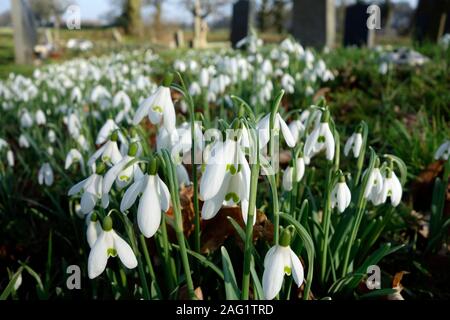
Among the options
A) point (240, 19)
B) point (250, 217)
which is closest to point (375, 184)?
point (250, 217)

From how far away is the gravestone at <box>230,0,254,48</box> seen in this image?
9562mm

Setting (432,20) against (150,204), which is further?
(432,20)

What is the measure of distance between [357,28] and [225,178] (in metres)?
8.62

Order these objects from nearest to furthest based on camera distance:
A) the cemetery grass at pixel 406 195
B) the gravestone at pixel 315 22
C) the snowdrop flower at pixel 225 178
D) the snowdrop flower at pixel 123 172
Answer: the snowdrop flower at pixel 225 178 < the snowdrop flower at pixel 123 172 < the cemetery grass at pixel 406 195 < the gravestone at pixel 315 22

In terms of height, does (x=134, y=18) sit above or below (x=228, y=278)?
above

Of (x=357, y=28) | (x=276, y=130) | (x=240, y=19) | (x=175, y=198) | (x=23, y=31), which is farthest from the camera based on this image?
(x=23, y=31)

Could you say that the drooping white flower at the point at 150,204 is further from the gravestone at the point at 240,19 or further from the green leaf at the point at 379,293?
the gravestone at the point at 240,19

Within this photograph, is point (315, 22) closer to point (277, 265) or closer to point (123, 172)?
point (123, 172)

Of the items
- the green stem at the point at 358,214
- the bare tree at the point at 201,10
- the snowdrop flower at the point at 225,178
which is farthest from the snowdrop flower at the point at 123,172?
the bare tree at the point at 201,10

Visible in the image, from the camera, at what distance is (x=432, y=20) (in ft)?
25.5

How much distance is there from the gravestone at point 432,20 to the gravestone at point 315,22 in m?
1.62

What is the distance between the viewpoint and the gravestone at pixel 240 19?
9.56 metres

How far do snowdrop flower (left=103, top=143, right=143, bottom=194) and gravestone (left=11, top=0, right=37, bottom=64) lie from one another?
9.81m
